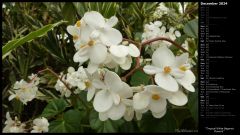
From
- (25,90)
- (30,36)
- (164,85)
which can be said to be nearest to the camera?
(164,85)

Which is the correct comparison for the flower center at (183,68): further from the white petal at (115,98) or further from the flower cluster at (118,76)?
the white petal at (115,98)

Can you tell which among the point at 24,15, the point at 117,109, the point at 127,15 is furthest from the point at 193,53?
the point at 24,15

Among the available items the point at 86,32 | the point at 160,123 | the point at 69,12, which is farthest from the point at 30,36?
the point at 69,12

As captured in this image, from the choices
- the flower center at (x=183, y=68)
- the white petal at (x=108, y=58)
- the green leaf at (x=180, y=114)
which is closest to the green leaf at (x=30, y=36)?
the white petal at (x=108, y=58)

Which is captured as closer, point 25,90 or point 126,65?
point 126,65

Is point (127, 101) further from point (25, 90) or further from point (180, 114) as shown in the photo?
point (25, 90)

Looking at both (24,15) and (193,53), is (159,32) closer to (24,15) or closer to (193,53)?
(193,53)
